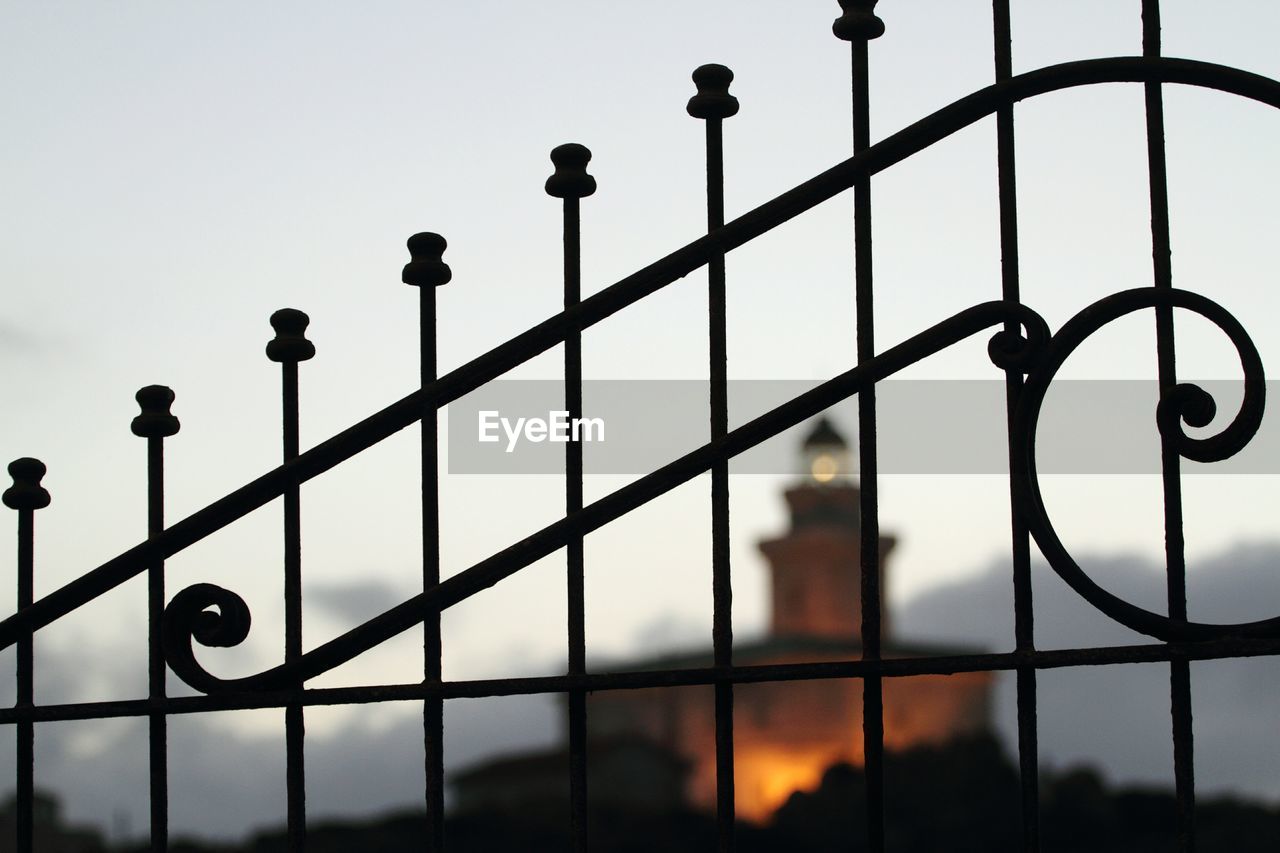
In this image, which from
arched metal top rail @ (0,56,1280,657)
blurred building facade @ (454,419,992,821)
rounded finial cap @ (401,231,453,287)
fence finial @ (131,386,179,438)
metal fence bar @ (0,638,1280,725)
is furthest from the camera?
blurred building facade @ (454,419,992,821)

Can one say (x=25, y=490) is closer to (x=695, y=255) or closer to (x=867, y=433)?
(x=695, y=255)

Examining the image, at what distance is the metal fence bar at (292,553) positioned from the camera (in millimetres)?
1898

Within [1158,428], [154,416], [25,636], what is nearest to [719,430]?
[1158,428]

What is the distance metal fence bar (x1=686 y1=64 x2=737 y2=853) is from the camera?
5.92 feet

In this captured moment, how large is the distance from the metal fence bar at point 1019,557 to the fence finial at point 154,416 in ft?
4.03

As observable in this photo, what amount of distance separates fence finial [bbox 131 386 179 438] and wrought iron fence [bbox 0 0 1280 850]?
0.15 metres

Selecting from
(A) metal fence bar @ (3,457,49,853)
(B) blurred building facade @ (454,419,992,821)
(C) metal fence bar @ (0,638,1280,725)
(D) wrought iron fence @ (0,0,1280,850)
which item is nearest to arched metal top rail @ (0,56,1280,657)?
(D) wrought iron fence @ (0,0,1280,850)

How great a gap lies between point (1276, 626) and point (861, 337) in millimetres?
634

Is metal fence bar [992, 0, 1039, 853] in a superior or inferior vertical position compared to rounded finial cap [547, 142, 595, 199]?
inferior

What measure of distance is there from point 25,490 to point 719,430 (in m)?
1.12

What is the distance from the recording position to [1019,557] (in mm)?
1835

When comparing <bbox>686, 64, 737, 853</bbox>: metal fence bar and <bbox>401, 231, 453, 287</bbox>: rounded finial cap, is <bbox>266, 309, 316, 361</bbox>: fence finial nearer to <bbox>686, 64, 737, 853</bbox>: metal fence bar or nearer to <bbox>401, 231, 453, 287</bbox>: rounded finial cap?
<bbox>401, 231, 453, 287</bbox>: rounded finial cap

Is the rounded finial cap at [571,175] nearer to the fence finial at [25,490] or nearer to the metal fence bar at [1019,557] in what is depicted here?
the metal fence bar at [1019,557]

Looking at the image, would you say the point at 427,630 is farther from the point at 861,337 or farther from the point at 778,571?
the point at 778,571
